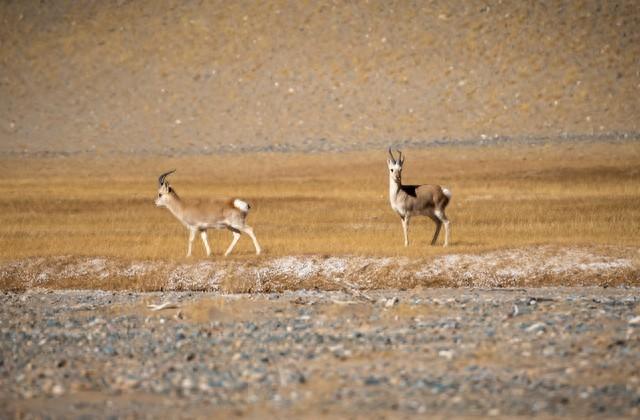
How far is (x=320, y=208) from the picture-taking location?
33906 mm

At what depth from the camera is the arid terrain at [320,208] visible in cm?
1306

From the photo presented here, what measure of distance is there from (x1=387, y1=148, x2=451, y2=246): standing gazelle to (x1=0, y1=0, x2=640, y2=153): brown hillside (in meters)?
33.7

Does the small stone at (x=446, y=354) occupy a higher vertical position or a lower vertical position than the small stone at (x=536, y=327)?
higher

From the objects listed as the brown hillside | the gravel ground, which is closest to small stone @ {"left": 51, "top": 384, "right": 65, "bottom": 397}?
the gravel ground

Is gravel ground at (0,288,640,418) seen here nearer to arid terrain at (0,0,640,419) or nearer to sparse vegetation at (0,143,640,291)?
arid terrain at (0,0,640,419)

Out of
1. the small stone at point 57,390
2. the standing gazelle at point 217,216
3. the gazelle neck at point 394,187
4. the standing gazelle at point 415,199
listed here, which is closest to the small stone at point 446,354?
the small stone at point 57,390

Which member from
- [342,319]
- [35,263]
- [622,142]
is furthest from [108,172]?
[342,319]

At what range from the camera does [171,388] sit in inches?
496

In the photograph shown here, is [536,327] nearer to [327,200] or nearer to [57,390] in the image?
[57,390]

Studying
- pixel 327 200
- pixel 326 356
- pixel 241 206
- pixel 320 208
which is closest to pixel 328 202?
pixel 327 200

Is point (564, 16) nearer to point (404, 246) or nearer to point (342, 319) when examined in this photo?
point (404, 246)

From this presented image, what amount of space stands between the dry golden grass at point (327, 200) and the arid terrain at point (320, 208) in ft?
0.61

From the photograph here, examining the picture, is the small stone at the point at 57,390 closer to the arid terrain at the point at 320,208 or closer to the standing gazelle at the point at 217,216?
the arid terrain at the point at 320,208

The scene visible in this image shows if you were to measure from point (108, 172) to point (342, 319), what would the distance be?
1435 inches
